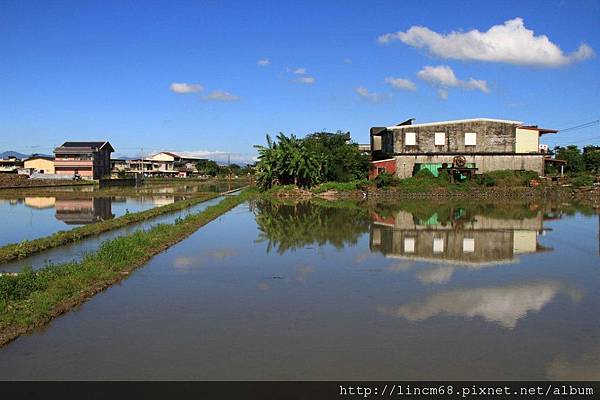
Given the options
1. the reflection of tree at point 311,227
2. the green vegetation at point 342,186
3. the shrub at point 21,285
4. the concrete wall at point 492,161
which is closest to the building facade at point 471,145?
the concrete wall at point 492,161

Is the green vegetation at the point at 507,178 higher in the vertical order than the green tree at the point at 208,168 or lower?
lower

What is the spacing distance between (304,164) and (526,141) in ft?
53.3

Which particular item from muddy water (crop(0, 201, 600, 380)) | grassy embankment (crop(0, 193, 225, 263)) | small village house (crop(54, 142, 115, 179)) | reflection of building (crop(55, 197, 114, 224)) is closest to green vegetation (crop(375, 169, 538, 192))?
grassy embankment (crop(0, 193, 225, 263))

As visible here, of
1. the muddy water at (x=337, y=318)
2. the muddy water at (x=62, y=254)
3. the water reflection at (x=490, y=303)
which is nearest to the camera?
the muddy water at (x=337, y=318)

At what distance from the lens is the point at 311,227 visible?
748 inches

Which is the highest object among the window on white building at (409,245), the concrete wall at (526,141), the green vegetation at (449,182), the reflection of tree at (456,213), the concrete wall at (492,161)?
the concrete wall at (526,141)

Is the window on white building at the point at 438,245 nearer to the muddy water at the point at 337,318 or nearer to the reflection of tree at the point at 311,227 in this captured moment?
the muddy water at the point at 337,318

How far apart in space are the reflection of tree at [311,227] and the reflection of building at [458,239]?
31.7 inches

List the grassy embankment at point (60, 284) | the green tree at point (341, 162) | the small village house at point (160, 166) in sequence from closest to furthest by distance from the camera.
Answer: the grassy embankment at point (60, 284) < the green tree at point (341, 162) < the small village house at point (160, 166)

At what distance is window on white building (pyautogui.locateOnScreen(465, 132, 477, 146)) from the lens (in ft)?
125

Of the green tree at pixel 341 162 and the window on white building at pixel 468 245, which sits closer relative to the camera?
the window on white building at pixel 468 245

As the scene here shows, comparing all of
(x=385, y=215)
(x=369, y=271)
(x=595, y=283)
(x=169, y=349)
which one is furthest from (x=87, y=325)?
(x=385, y=215)

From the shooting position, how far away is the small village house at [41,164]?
3076 inches
